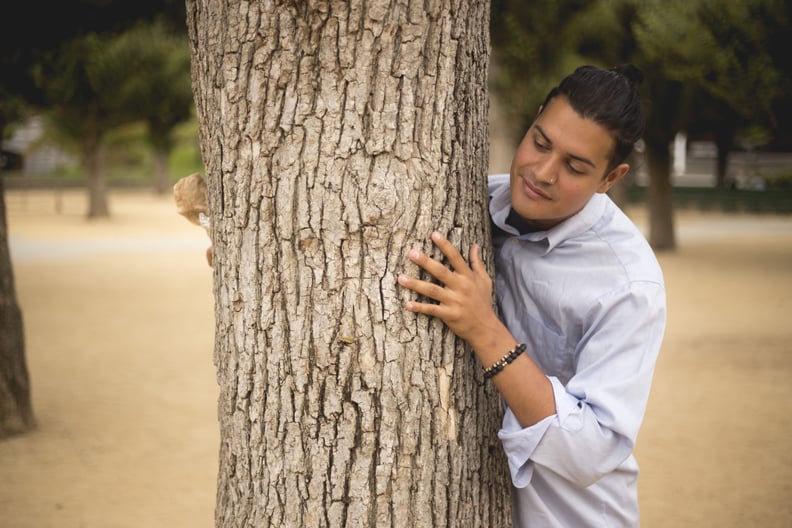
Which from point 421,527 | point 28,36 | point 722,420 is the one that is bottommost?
point 722,420

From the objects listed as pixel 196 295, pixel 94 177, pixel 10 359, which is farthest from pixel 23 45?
pixel 94 177

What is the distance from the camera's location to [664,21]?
1183 cm

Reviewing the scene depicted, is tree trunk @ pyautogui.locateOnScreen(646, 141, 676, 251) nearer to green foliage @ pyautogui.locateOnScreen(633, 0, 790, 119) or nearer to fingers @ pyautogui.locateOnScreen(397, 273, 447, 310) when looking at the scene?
green foliage @ pyautogui.locateOnScreen(633, 0, 790, 119)

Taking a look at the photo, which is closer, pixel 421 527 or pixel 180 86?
pixel 421 527

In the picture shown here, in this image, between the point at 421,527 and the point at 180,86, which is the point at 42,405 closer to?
the point at 421,527

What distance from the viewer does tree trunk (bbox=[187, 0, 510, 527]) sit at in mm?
1577

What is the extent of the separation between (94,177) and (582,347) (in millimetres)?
21579

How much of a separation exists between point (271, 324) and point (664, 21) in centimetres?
1182

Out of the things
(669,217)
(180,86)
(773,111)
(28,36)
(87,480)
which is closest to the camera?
(87,480)

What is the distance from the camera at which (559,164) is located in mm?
1721

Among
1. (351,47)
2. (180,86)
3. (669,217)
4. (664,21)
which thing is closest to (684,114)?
(669,217)

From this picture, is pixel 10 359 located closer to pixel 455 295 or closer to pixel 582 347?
pixel 455 295

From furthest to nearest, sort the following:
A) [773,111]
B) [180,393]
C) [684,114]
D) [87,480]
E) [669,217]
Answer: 1. [669,217]
2. [684,114]
3. [773,111]
4. [180,393]
5. [87,480]

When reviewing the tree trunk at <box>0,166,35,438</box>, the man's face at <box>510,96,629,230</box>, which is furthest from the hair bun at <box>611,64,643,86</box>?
the tree trunk at <box>0,166,35,438</box>
